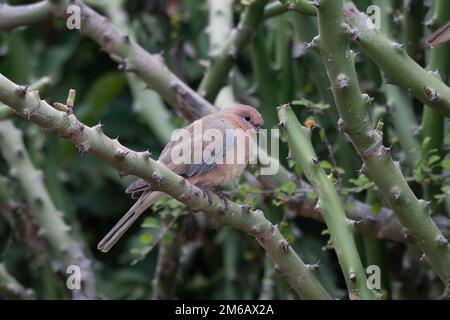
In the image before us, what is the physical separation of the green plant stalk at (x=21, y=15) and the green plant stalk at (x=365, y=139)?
159cm

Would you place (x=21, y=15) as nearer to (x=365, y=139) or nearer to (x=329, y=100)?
(x=329, y=100)

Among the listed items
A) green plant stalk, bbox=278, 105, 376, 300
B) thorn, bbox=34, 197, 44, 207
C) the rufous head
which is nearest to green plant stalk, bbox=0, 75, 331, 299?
green plant stalk, bbox=278, 105, 376, 300

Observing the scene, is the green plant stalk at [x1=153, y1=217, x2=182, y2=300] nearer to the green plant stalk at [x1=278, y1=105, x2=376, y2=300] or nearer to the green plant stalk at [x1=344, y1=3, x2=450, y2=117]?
the green plant stalk at [x1=278, y1=105, x2=376, y2=300]

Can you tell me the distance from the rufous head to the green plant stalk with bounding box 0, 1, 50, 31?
0.90 metres

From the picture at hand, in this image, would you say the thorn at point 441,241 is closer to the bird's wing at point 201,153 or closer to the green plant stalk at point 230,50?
the bird's wing at point 201,153

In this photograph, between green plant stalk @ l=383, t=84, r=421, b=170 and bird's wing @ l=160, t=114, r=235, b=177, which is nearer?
bird's wing @ l=160, t=114, r=235, b=177

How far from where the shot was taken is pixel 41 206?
12.9 ft

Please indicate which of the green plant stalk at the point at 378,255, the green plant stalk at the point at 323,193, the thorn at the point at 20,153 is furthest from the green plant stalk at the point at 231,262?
the green plant stalk at the point at 323,193

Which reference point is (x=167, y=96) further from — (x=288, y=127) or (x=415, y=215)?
(x=415, y=215)

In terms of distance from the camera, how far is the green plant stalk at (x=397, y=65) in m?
2.70

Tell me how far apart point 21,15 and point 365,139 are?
1.78 meters

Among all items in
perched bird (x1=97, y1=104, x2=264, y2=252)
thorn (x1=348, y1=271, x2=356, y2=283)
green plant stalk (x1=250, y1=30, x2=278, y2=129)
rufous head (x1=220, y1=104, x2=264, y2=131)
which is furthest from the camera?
green plant stalk (x1=250, y1=30, x2=278, y2=129)

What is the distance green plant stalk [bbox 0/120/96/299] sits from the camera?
3.89 metres

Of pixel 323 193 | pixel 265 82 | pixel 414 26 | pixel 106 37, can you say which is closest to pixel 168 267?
pixel 265 82
